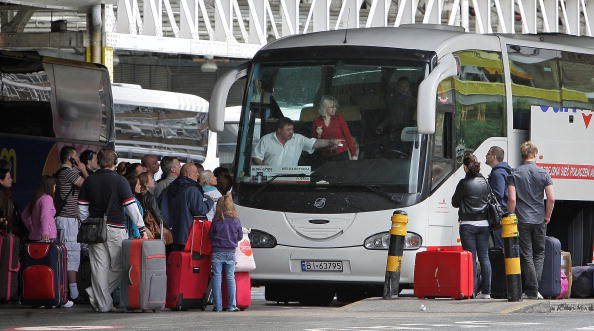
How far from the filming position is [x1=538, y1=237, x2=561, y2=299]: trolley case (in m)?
19.2

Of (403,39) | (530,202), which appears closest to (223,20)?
(403,39)

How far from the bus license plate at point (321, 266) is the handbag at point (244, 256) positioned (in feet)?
3.17

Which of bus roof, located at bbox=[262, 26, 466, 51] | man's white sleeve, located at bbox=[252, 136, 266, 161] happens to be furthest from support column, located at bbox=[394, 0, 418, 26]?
man's white sleeve, located at bbox=[252, 136, 266, 161]

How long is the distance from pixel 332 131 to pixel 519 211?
229cm

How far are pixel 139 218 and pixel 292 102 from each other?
2946mm

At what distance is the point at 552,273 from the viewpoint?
755 inches

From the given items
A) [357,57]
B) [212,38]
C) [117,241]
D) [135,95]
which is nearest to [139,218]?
[117,241]

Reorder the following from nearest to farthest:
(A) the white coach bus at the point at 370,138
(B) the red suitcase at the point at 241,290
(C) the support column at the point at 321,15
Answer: (B) the red suitcase at the point at 241,290, (A) the white coach bus at the point at 370,138, (C) the support column at the point at 321,15

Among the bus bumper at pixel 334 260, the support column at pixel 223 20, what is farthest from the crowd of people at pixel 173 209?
the support column at pixel 223 20

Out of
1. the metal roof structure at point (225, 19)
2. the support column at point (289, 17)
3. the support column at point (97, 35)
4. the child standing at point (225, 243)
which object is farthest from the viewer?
the support column at point (289, 17)

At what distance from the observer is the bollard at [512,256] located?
1767 cm

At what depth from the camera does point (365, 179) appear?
19.0 meters

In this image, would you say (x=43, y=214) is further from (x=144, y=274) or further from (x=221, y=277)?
(x=221, y=277)

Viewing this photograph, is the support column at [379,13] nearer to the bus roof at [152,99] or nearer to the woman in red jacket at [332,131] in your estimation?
the bus roof at [152,99]
